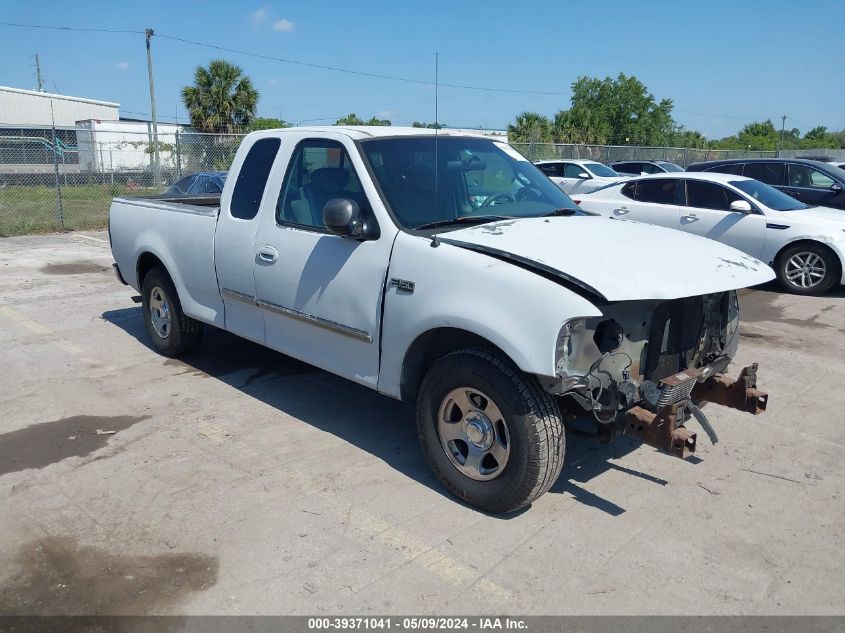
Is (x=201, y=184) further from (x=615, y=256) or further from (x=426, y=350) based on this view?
(x=615, y=256)

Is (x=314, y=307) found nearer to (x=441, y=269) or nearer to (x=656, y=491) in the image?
(x=441, y=269)

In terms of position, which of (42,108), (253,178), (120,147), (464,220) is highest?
(42,108)

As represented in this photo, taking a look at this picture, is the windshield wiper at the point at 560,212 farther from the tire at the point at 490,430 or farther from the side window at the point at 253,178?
the side window at the point at 253,178

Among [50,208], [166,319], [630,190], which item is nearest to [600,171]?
[630,190]

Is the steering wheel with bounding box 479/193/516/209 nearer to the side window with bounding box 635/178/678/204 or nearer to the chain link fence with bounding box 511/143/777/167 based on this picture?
the side window with bounding box 635/178/678/204

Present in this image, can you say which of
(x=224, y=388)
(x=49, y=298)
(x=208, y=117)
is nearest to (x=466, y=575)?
(x=224, y=388)

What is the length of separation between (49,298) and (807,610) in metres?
8.98

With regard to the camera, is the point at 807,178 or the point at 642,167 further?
the point at 642,167

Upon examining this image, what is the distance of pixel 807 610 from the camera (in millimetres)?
3107

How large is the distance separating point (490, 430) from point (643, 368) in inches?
34.2

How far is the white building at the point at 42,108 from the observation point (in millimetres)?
54312

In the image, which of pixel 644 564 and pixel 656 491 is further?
pixel 656 491

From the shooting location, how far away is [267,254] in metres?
4.92

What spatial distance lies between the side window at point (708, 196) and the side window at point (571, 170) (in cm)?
883
